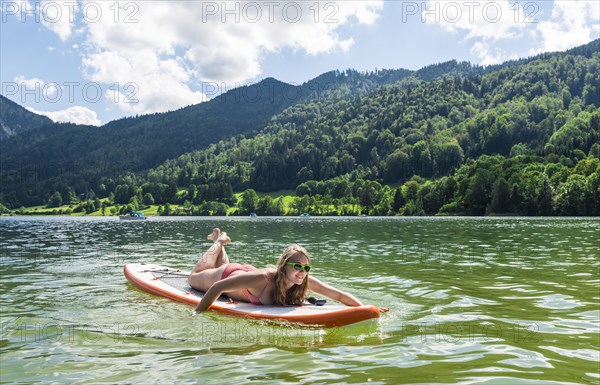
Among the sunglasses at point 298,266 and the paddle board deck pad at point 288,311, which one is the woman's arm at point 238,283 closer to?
the paddle board deck pad at point 288,311

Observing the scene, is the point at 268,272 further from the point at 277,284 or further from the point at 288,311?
the point at 288,311

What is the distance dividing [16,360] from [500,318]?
9.46 metres

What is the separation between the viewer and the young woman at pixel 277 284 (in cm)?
982

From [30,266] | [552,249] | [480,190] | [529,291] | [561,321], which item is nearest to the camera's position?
[561,321]

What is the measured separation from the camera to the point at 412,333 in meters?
9.51

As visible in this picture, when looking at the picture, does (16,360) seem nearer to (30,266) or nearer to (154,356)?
(154,356)

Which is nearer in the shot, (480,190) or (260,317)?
(260,317)

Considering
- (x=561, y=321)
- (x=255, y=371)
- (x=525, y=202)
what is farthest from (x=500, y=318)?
(x=525, y=202)

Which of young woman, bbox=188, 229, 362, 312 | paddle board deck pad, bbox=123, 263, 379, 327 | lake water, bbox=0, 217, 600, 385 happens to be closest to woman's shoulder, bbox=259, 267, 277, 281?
young woman, bbox=188, 229, 362, 312

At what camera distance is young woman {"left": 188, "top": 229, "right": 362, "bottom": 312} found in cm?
982

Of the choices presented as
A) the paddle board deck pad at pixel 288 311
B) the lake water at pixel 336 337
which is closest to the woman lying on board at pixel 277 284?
the paddle board deck pad at pixel 288 311

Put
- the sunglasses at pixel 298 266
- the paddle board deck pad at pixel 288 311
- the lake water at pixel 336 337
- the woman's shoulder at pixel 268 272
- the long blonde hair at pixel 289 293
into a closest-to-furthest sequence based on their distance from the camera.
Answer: the lake water at pixel 336 337
the sunglasses at pixel 298 266
the paddle board deck pad at pixel 288 311
the woman's shoulder at pixel 268 272
the long blonde hair at pixel 289 293

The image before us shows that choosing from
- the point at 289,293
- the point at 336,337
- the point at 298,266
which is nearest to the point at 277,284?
the point at 289,293

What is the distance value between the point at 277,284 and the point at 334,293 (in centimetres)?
127
